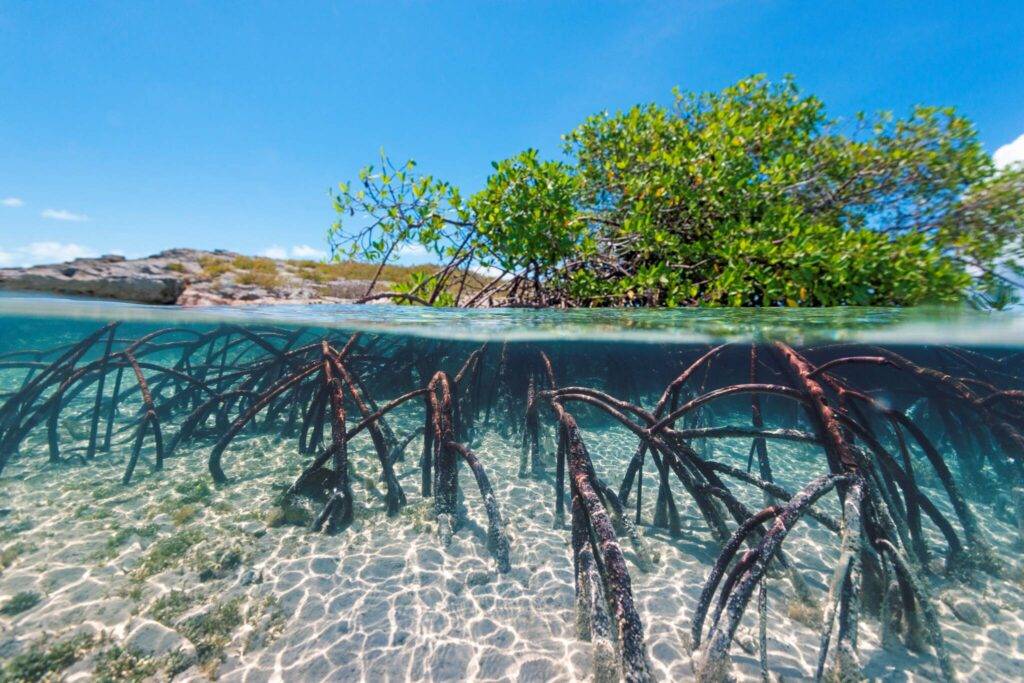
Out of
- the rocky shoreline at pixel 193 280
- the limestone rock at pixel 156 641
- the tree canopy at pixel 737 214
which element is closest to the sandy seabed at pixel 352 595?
the limestone rock at pixel 156 641

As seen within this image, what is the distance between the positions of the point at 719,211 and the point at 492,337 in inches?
227

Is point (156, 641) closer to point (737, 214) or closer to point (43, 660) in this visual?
point (43, 660)

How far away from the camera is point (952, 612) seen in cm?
373

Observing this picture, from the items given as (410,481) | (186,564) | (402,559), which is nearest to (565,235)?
(410,481)

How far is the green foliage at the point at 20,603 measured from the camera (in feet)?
11.2

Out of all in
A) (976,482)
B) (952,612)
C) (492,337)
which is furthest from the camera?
(492,337)

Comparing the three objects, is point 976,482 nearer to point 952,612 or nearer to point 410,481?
point 952,612

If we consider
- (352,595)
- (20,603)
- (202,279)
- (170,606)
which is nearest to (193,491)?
(20,603)

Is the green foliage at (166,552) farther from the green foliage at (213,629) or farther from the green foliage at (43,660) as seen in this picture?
the green foliage at (213,629)

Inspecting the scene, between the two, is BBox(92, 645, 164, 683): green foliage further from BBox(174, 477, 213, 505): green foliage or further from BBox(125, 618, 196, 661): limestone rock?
BBox(174, 477, 213, 505): green foliage

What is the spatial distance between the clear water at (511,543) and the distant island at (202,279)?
139 inches

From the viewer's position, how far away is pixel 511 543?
14.9 feet

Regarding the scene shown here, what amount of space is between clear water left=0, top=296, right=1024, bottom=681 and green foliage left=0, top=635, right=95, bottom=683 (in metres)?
0.01

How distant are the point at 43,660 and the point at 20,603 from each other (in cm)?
101
